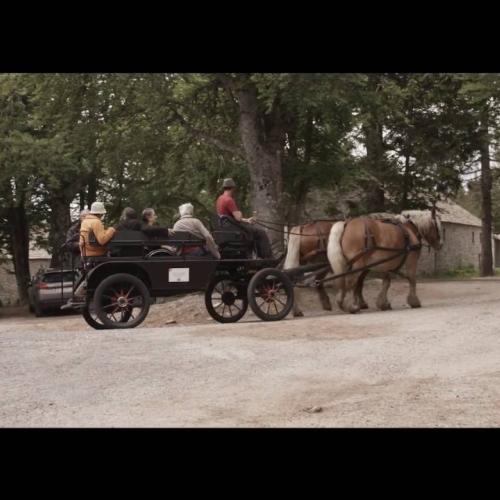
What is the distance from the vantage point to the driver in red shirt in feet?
39.9

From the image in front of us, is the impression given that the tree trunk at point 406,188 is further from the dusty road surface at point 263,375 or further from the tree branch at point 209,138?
the dusty road surface at point 263,375

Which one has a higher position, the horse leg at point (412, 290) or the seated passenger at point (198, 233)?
the seated passenger at point (198, 233)

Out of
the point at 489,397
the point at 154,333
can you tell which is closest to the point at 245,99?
the point at 154,333

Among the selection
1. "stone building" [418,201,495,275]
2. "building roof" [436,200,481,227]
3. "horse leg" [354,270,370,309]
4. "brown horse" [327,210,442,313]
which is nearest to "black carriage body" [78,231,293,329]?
"brown horse" [327,210,442,313]

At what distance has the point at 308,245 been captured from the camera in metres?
14.1

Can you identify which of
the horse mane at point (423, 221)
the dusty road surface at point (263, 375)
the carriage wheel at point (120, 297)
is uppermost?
the horse mane at point (423, 221)

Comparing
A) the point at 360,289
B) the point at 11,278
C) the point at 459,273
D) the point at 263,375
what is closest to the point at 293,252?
the point at 360,289

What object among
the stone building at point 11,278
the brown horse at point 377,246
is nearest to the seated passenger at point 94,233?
the brown horse at point 377,246

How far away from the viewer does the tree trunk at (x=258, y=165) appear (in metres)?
17.5

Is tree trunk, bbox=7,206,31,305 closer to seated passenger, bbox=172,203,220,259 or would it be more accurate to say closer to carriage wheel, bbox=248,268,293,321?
seated passenger, bbox=172,203,220,259

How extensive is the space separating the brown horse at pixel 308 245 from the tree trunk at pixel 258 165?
3.21 meters

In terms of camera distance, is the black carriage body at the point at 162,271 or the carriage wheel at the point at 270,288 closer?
the black carriage body at the point at 162,271

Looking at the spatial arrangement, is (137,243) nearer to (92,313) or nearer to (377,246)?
(92,313)

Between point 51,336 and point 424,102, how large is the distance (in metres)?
19.8
